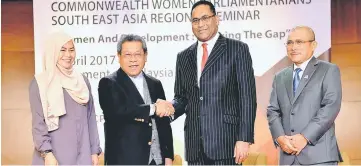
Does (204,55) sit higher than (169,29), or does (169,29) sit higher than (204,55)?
(169,29)

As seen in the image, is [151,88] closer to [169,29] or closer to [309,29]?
[169,29]

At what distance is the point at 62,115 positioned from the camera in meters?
4.49

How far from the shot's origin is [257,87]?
4816 millimetres

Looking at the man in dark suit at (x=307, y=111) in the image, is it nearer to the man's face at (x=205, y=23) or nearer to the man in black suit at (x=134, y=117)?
the man's face at (x=205, y=23)

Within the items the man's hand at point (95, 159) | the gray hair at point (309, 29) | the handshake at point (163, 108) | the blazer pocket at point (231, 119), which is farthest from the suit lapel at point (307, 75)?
the man's hand at point (95, 159)

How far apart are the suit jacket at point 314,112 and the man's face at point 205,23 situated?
2.27ft

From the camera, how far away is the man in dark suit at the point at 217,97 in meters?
4.44

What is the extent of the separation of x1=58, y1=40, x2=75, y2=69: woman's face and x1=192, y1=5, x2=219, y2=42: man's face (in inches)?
36.8

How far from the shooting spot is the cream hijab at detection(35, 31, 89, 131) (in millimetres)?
4438

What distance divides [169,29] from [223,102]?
83cm

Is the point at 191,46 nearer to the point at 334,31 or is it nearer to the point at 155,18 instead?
the point at 155,18

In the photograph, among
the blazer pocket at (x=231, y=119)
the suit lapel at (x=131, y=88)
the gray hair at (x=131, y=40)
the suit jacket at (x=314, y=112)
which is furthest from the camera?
the gray hair at (x=131, y=40)

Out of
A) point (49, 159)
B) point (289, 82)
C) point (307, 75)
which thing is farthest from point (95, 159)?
point (307, 75)

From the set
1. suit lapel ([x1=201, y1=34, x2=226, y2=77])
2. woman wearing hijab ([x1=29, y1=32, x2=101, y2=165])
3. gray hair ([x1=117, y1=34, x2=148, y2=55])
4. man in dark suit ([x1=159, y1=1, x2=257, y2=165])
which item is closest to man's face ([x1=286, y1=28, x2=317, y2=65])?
man in dark suit ([x1=159, y1=1, x2=257, y2=165])
